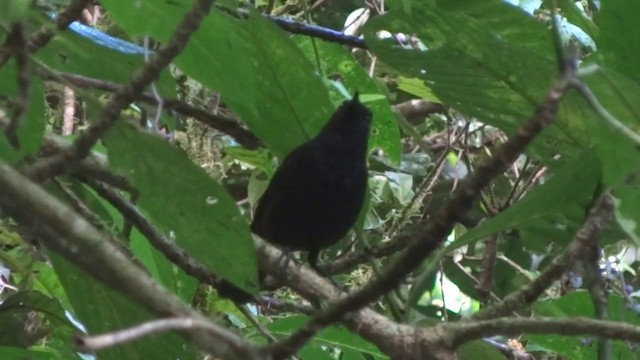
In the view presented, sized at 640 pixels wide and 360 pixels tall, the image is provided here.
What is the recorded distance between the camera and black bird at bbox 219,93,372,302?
198 centimetres

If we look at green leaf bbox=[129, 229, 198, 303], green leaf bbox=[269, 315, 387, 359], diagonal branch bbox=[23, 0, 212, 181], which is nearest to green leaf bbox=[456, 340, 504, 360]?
green leaf bbox=[269, 315, 387, 359]

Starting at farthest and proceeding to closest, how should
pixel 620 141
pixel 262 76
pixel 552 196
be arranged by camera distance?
pixel 262 76
pixel 552 196
pixel 620 141

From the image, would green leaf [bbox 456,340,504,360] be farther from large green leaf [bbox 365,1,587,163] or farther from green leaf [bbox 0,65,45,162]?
green leaf [bbox 0,65,45,162]

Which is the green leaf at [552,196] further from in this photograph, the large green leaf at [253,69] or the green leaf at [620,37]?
the large green leaf at [253,69]

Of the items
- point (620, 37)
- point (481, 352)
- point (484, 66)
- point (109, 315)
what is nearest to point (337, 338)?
point (481, 352)

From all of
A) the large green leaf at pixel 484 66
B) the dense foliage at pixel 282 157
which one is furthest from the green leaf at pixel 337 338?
the large green leaf at pixel 484 66

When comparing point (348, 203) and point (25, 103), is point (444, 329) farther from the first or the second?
point (348, 203)

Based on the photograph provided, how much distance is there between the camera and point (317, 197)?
6.82ft

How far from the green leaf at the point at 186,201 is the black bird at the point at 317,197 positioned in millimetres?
960

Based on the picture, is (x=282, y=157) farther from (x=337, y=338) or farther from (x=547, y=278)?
(x=547, y=278)

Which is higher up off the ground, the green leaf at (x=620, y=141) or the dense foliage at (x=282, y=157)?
the green leaf at (x=620, y=141)

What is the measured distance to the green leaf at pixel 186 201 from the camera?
96 cm

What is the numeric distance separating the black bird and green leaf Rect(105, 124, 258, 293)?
0.96 metres

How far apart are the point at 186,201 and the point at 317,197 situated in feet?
3.65
